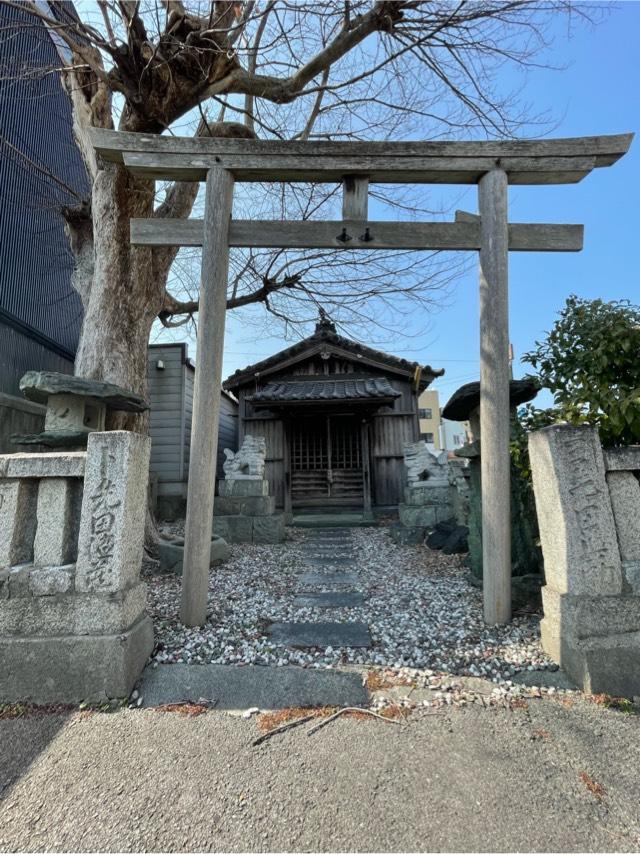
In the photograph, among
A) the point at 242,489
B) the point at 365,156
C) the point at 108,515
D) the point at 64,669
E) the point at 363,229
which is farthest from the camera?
the point at 242,489

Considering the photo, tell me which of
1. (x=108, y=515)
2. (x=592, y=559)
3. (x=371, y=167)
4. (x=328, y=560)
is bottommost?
(x=328, y=560)

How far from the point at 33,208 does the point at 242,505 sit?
25.4 ft

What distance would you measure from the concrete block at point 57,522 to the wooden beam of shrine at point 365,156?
8.60 ft

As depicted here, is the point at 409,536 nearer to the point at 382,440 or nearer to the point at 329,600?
the point at 329,600

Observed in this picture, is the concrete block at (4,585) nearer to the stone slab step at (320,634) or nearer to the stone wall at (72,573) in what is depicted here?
the stone wall at (72,573)

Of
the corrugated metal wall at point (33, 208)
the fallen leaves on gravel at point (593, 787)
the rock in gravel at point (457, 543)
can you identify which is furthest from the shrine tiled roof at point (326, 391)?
the fallen leaves on gravel at point (593, 787)

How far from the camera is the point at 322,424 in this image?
10688 millimetres

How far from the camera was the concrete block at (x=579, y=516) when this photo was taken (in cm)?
226


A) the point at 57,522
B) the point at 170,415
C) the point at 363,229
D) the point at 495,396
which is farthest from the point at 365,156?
the point at 170,415

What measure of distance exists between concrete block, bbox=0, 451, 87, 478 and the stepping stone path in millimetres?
1819

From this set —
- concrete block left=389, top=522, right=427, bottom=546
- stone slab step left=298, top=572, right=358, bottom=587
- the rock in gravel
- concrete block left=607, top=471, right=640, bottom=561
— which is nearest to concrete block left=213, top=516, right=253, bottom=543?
stone slab step left=298, top=572, right=358, bottom=587

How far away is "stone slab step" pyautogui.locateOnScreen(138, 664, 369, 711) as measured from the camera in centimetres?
212

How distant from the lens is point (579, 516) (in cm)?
230

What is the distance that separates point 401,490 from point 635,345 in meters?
8.16
